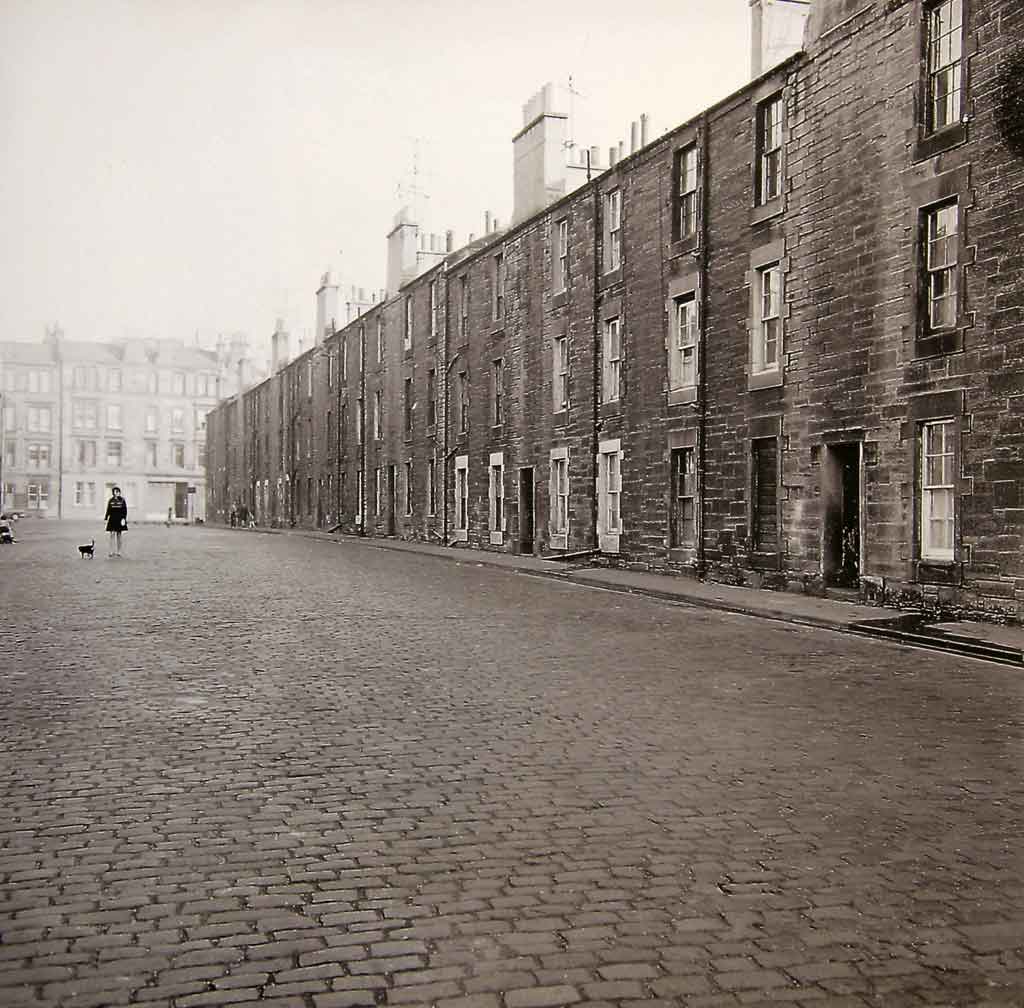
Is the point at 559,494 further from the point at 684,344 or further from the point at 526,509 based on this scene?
the point at 684,344

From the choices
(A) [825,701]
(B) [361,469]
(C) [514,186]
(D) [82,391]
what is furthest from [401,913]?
(D) [82,391]

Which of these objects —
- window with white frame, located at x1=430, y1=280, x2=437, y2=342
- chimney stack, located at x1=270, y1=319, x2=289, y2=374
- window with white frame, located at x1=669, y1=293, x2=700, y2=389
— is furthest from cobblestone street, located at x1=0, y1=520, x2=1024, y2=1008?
chimney stack, located at x1=270, y1=319, x2=289, y2=374

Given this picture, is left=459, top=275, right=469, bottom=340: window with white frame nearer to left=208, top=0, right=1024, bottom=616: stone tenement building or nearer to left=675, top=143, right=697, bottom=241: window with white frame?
left=208, top=0, right=1024, bottom=616: stone tenement building

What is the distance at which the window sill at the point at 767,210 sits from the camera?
20297mm

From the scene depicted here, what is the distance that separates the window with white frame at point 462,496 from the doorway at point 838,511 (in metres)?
18.9

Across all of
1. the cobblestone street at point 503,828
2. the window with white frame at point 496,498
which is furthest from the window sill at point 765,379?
the window with white frame at point 496,498

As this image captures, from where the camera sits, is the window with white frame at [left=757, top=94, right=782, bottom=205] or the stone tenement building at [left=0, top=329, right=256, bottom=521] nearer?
the window with white frame at [left=757, top=94, right=782, bottom=205]

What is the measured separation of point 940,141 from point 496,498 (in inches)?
779

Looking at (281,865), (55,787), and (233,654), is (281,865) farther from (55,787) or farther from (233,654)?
(233,654)

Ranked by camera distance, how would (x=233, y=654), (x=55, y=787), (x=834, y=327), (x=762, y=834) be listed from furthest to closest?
(x=834, y=327)
(x=233, y=654)
(x=55, y=787)
(x=762, y=834)

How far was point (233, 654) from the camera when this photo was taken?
1138cm

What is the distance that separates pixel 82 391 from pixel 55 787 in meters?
96.5

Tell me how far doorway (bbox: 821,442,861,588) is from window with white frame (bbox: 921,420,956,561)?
216 centimetres

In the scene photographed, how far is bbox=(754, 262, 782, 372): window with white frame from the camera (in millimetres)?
20609
